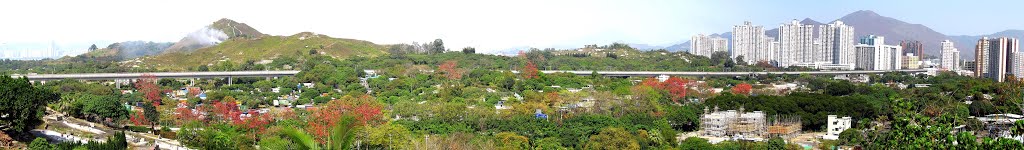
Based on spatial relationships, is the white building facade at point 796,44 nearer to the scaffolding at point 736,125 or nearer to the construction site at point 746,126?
the construction site at point 746,126

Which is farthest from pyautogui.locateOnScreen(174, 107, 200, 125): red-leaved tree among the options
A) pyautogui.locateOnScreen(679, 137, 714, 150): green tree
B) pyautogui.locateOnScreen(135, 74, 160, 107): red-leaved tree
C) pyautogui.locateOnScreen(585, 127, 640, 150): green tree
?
pyautogui.locateOnScreen(679, 137, 714, 150): green tree

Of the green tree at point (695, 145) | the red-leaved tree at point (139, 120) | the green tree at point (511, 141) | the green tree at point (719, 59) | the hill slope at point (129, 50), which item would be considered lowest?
the green tree at point (695, 145)

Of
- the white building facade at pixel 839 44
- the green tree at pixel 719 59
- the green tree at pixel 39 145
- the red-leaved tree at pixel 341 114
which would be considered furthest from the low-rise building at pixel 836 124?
the white building facade at pixel 839 44

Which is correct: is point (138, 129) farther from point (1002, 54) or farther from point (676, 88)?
point (1002, 54)

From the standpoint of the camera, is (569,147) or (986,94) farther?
(986,94)

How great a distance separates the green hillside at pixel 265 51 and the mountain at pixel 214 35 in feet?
13.6

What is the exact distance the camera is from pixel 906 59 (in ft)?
184

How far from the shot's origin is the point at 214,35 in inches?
1921

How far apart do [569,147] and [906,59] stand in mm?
47848

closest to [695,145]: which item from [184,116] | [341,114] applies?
[341,114]

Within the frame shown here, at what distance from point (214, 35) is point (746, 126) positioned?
37855mm

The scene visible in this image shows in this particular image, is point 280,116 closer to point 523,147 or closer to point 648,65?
point 523,147

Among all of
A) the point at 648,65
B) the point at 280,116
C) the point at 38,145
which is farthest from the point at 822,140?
the point at 648,65

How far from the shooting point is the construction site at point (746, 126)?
17.1 metres
